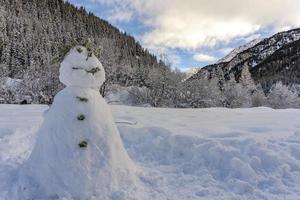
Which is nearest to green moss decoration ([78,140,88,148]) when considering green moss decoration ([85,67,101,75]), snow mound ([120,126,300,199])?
green moss decoration ([85,67,101,75])

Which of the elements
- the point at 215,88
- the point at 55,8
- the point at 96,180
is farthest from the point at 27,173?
the point at 55,8

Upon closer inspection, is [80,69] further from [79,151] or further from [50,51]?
[50,51]

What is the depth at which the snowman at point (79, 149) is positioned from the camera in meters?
6.55

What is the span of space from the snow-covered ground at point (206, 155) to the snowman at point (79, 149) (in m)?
0.62

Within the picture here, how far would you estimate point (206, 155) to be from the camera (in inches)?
329

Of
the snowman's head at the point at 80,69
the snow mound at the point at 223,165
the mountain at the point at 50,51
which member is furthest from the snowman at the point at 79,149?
the snow mound at the point at 223,165

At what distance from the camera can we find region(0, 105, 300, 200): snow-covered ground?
23.0 feet

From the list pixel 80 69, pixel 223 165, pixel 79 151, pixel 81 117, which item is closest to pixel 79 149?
pixel 79 151

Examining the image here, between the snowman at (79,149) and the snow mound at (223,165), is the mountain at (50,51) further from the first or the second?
the snow mound at (223,165)

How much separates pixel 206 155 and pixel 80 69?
11.5ft

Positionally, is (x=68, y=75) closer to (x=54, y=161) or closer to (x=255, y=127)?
(x=54, y=161)

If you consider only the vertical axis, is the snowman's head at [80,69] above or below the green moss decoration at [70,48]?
below

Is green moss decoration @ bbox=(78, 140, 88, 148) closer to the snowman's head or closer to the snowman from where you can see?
the snowman

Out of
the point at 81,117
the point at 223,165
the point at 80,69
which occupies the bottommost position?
the point at 223,165
